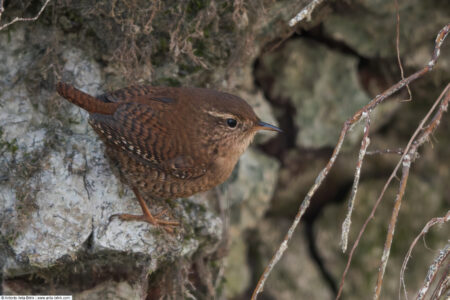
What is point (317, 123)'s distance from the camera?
3.95m

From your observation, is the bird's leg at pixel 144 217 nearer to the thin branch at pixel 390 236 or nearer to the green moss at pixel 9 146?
the green moss at pixel 9 146

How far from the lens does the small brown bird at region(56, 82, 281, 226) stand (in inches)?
108

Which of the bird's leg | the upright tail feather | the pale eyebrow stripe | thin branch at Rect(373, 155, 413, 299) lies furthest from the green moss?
thin branch at Rect(373, 155, 413, 299)

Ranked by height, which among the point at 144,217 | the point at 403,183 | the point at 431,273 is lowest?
the point at 144,217

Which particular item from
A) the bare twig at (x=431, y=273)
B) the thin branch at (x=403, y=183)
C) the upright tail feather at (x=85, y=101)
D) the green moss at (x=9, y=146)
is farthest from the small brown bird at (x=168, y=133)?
the bare twig at (x=431, y=273)

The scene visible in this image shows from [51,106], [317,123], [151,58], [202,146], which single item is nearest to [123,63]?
[151,58]

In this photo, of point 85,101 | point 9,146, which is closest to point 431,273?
point 85,101

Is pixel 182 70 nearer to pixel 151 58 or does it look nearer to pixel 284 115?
pixel 151 58

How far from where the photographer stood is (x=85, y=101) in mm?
2760

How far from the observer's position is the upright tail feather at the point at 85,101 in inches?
107

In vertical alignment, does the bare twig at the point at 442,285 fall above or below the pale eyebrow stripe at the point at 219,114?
below

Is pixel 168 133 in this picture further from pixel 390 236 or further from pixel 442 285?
pixel 442 285

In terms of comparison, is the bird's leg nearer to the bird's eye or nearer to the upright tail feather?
the upright tail feather

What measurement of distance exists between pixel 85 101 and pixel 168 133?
47cm
